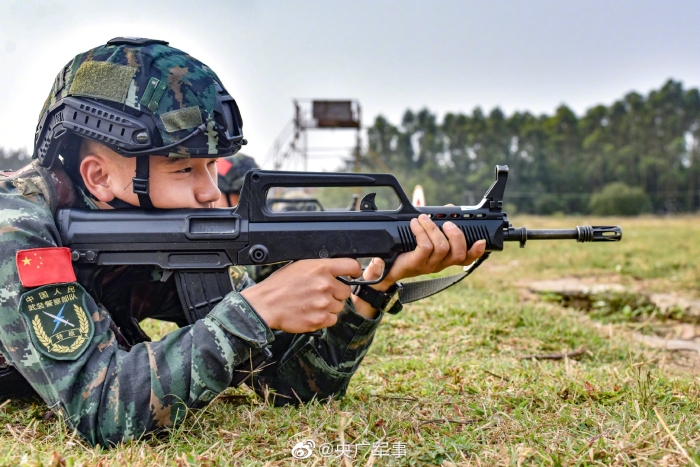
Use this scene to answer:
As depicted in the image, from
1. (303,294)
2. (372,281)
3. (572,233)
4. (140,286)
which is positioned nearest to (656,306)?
(572,233)

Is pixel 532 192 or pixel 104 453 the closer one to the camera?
pixel 104 453

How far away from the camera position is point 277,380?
260 centimetres

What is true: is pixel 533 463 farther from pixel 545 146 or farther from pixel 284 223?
pixel 545 146

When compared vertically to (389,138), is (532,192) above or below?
below

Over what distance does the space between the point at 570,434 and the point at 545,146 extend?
5040 centimetres

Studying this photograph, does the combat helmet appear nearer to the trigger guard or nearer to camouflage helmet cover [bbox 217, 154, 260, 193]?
the trigger guard

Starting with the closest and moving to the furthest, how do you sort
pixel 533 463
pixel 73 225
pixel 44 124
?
pixel 533 463, pixel 73 225, pixel 44 124

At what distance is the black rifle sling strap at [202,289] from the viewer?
89.9 inches

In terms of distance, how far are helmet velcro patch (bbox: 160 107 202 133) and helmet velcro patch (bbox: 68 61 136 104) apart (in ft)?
0.58

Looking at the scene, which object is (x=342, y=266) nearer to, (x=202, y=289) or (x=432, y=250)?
(x=432, y=250)

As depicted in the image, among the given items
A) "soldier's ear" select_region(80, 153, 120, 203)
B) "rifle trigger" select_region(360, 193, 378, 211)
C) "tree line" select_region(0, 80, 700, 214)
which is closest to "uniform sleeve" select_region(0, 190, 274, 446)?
"soldier's ear" select_region(80, 153, 120, 203)

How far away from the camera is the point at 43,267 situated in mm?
1968

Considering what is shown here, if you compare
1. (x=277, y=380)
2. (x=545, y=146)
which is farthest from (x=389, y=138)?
(x=277, y=380)

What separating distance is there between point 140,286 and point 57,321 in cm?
60
